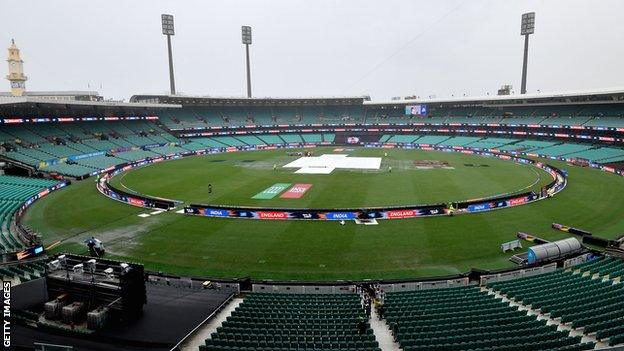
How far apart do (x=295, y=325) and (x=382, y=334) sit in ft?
11.9

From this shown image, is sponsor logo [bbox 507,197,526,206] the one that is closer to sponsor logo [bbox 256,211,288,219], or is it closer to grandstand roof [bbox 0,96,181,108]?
sponsor logo [bbox 256,211,288,219]

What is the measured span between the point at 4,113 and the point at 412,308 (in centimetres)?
7933

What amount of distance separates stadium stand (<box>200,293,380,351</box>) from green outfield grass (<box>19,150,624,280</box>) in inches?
234

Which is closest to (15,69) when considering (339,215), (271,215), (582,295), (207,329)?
(271,215)

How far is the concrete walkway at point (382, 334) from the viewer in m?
14.6

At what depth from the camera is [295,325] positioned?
15.7 m

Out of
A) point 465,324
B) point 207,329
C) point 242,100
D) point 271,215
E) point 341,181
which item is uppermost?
point 242,100

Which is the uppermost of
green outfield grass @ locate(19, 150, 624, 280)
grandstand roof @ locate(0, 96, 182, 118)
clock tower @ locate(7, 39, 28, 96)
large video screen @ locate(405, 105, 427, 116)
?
clock tower @ locate(7, 39, 28, 96)

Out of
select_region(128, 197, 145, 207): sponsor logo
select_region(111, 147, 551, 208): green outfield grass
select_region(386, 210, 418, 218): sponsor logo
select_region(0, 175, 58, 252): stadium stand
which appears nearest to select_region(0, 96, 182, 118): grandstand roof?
select_region(0, 175, 58, 252): stadium stand

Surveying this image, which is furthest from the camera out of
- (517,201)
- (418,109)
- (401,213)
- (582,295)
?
(418,109)

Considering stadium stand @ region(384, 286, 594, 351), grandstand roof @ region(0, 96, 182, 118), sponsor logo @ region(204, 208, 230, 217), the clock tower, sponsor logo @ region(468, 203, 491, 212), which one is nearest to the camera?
stadium stand @ region(384, 286, 594, 351)

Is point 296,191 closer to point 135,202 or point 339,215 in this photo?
point 339,215

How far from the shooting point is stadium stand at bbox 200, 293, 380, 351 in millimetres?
13944

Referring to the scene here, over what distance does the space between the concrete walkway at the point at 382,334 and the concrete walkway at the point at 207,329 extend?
669cm
